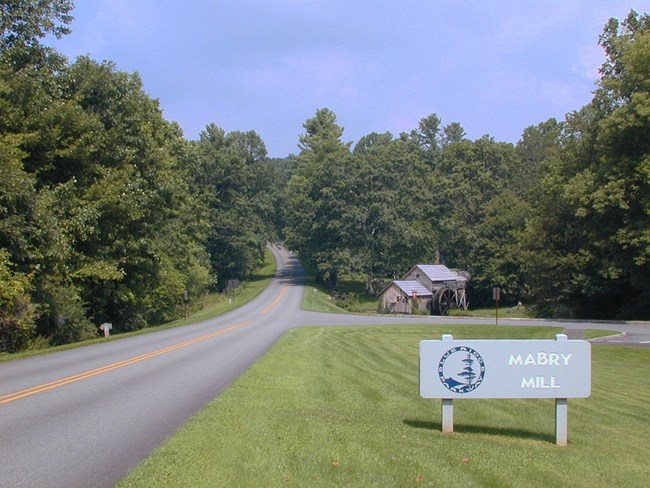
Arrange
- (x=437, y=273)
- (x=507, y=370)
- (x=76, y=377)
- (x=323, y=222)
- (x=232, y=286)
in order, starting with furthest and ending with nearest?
(x=323, y=222), (x=437, y=273), (x=232, y=286), (x=76, y=377), (x=507, y=370)

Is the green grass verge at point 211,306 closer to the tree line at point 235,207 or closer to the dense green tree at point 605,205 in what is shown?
the tree line at point 235,207

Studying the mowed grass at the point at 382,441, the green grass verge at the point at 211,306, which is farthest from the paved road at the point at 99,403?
the green grass verge at the point at 211,306

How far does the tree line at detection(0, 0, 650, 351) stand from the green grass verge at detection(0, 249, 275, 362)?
72.5 inches

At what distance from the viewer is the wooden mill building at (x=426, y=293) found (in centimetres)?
6788

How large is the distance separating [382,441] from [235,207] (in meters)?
83.5

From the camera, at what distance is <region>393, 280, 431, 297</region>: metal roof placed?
224 ft

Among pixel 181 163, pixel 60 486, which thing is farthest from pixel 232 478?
pixel 181 163

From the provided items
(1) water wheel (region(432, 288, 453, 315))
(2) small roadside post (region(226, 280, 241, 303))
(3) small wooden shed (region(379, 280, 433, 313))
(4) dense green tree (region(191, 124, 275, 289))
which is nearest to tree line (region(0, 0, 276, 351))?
(2) small roadside post (region(226, 280, 241, 303))

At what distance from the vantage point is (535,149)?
3964 inches

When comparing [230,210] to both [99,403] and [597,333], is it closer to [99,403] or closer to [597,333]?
[597,333]

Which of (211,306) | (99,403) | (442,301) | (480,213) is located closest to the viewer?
(99,403)

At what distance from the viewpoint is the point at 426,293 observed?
70.4m

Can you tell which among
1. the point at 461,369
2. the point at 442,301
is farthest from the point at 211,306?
the point at 461,369

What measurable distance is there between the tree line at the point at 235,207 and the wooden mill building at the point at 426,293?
4.11 metres
